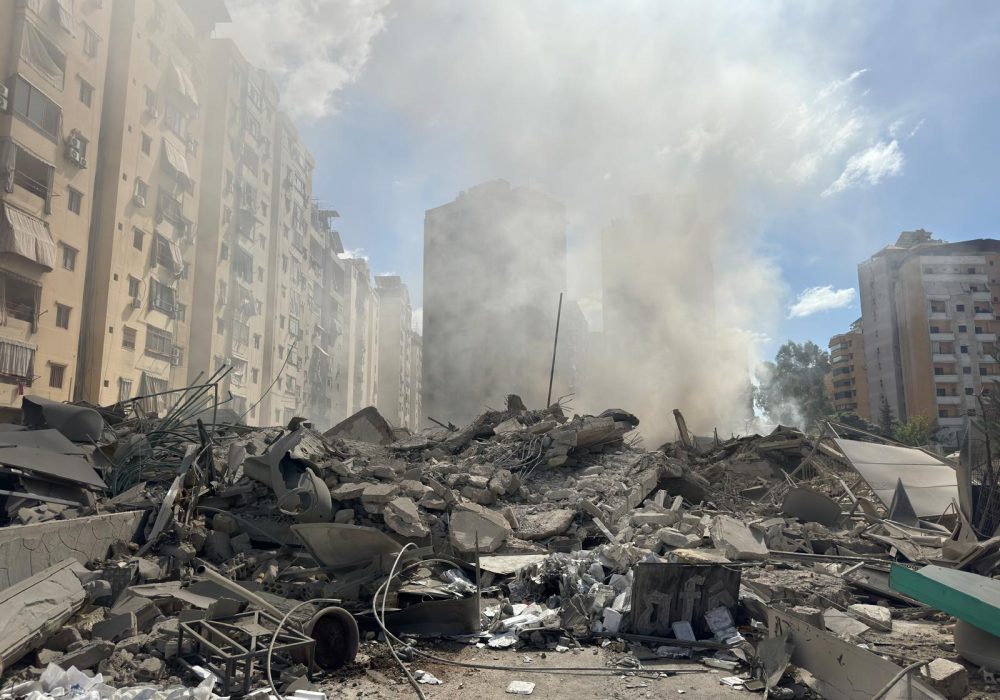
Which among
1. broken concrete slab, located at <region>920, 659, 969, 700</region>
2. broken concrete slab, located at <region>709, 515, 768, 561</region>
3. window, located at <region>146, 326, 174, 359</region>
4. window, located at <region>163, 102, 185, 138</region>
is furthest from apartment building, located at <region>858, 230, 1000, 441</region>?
broken concrete slab, located at <region>920, 659, 969, 700</region>

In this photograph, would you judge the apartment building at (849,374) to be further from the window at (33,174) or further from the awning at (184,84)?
the window at (33,174)

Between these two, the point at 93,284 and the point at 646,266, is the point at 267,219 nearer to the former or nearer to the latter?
the point at 93,284

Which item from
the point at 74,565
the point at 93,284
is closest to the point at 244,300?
the point at 93,284

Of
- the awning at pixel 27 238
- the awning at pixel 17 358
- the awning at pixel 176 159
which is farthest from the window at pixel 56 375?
the awning at pixel 176 159

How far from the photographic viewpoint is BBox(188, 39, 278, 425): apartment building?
25.2m

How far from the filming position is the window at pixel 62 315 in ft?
56.9

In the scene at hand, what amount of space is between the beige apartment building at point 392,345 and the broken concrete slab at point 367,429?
46.7m

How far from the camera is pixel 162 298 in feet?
72.6

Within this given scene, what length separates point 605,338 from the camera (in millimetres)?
28625

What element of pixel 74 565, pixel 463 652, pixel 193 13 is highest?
pixel 193 13

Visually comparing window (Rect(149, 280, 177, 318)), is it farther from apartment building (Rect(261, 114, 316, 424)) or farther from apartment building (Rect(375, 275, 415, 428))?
apartment building (Rect(375, 275, 415, 428))

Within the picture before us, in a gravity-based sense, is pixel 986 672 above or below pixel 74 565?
below

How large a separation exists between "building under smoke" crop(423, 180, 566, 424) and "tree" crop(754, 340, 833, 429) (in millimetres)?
25936

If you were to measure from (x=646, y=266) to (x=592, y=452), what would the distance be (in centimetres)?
1920
